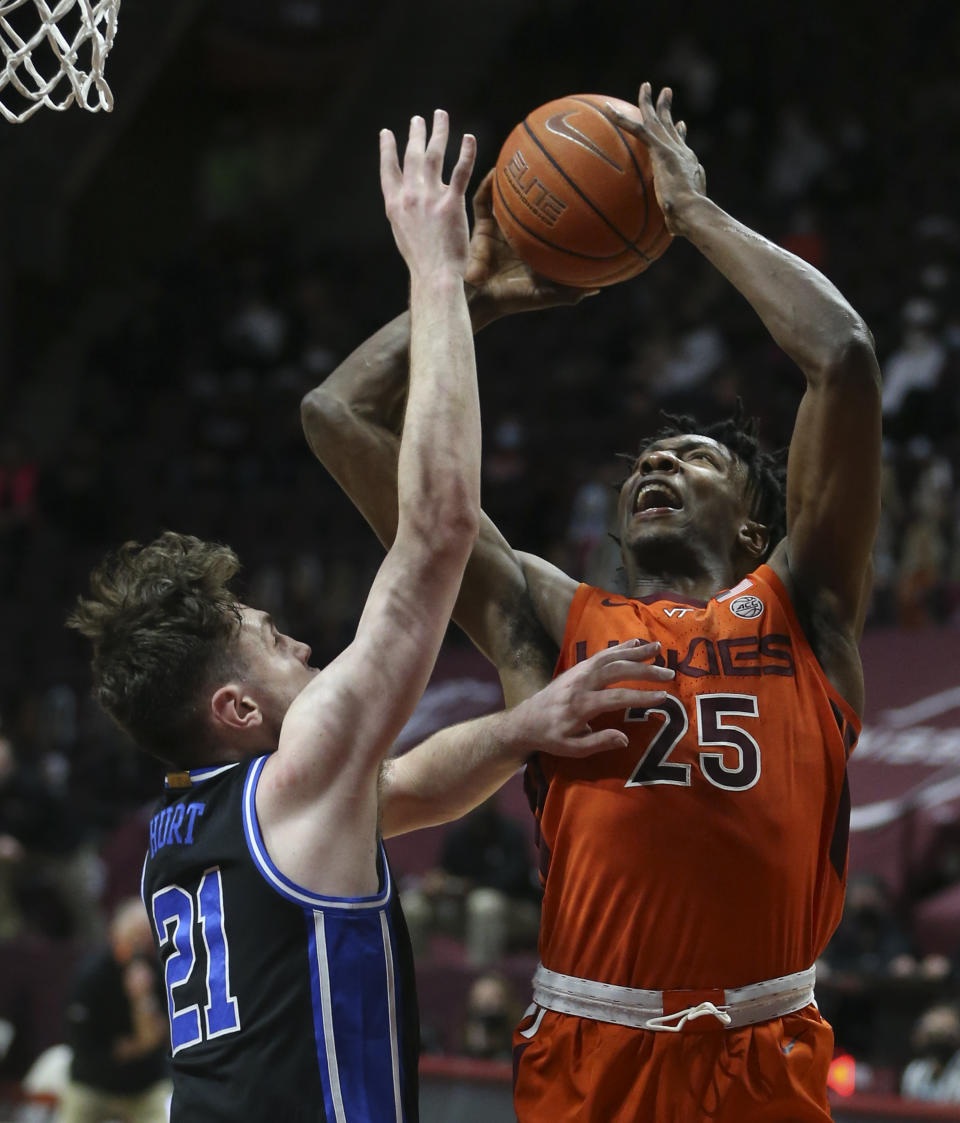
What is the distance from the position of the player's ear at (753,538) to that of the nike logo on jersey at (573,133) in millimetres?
827

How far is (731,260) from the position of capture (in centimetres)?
→ 317

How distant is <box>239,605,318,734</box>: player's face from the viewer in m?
2.98

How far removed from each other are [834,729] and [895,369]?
8.73m

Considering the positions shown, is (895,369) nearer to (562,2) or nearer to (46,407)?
(562,2)

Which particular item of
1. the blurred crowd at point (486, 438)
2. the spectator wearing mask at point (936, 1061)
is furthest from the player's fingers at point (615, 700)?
the blurred crowd at point (486, 438)

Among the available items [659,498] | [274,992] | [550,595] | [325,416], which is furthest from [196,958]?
[659,498]

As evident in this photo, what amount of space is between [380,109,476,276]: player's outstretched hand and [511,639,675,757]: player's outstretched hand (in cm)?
80

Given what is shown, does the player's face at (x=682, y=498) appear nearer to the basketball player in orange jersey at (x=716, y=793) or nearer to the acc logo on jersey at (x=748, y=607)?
the basketball player in orange jersey at (x=716, y=793)

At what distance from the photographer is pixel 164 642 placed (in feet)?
9.55

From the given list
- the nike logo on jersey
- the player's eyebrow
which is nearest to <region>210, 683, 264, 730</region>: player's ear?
the player's eyebrow

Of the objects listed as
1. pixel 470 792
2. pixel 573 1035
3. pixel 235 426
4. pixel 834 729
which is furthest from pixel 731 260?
pixel 235 426

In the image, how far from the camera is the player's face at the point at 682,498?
336 cm

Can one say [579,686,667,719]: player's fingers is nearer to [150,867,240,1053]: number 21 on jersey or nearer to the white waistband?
the white waistband

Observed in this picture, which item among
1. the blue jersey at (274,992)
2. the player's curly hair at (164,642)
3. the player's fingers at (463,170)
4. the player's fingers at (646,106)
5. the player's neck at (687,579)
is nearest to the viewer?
the blue jersey at (274,992)
